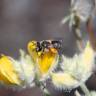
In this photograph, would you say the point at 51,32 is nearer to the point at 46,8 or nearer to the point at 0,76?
the point at 46,8

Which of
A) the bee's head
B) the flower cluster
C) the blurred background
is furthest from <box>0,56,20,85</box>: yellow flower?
the blurred background

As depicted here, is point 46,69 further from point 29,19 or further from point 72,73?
point 29,19

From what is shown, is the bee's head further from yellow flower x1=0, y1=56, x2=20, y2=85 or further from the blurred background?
the blurred background

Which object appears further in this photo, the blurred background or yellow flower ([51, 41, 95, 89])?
the blurred background

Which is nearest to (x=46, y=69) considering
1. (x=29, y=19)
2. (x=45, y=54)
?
(x=45, y=54)

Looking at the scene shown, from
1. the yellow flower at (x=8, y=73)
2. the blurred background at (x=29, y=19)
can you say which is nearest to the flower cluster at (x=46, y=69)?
the yellow flower at (x=8, y=73)

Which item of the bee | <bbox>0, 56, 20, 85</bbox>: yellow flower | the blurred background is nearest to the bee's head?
the bee

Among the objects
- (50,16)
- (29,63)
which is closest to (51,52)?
(29,63)

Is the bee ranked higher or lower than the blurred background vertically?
lower

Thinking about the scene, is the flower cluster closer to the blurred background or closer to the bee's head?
the bee's head

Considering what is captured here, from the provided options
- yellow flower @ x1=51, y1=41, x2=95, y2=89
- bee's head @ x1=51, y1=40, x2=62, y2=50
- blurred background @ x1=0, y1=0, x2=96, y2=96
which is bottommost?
yellow flower @ x1=51, y1=41, x2=95, y2=89
